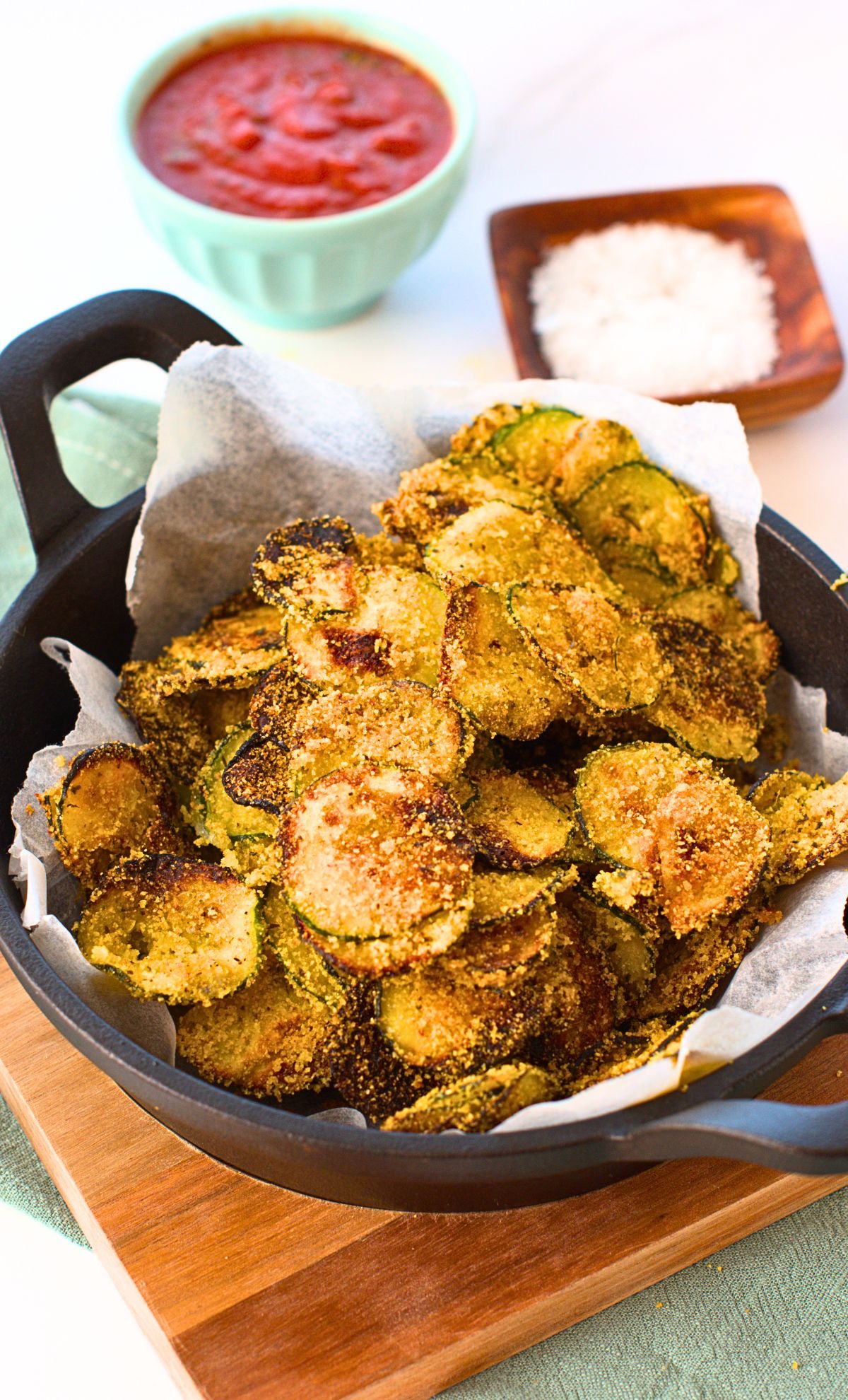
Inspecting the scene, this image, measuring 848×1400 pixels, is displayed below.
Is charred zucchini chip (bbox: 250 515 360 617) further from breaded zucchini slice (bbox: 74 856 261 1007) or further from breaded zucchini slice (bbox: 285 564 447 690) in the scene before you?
breaded zucchini slice (bbox: 74 856 261 1007)

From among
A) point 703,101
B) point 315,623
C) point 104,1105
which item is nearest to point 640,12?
point 703,101

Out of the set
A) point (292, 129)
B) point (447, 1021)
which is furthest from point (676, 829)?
point (292, 129)

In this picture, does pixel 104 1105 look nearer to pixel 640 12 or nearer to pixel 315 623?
pixel 315 623

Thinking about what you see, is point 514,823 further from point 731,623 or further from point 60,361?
point 60,361

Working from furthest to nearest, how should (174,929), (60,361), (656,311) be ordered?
(656,311), (60,361), (174,929)

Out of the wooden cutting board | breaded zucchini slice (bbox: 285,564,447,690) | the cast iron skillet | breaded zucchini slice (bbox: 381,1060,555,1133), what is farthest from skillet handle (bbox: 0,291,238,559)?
breaded zucchini slice (bbox: 381,1060,555,1133)
